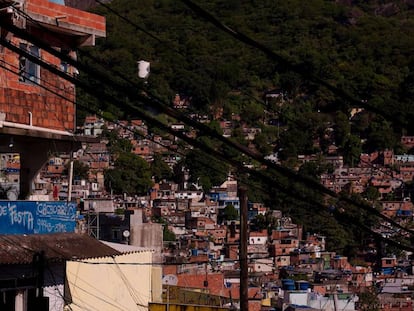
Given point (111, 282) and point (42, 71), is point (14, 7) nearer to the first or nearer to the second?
point (42, 71)

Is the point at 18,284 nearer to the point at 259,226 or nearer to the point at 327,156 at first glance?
the point at 259,226

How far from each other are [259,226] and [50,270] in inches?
3521

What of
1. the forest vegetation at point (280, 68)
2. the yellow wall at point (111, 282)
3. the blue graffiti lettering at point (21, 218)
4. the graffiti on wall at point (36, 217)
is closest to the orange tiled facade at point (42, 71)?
the graffiti on wall at point (36, 217)

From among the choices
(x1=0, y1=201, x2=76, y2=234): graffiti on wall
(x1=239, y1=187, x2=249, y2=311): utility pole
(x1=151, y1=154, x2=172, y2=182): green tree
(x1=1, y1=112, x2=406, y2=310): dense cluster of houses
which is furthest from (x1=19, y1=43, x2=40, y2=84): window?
(x1=151, y1=154, x2=172, y2=182): green tree

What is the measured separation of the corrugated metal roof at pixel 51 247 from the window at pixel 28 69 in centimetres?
169

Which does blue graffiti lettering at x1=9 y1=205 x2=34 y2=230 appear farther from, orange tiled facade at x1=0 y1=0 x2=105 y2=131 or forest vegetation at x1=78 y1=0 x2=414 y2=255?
forest vegetation at x1=78 y1=0 x2=414 y2=255

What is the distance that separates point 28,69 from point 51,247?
2.15 metres

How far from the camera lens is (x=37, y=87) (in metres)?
13.6

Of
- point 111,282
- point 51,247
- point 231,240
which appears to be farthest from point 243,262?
point 231,240

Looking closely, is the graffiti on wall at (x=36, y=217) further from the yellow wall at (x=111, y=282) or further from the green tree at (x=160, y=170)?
the green tree at (x=160, y=170)

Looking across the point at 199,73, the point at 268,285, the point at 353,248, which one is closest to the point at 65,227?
the point at 268,285

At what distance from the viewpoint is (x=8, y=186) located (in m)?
14.6

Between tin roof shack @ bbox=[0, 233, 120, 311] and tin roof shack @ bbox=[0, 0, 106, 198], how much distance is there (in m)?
1.15

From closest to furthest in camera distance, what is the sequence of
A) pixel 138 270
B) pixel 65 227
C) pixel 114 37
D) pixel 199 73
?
pixel 65 227 < pixel 138 270 < pixel 114 37 < pixel 199 73
